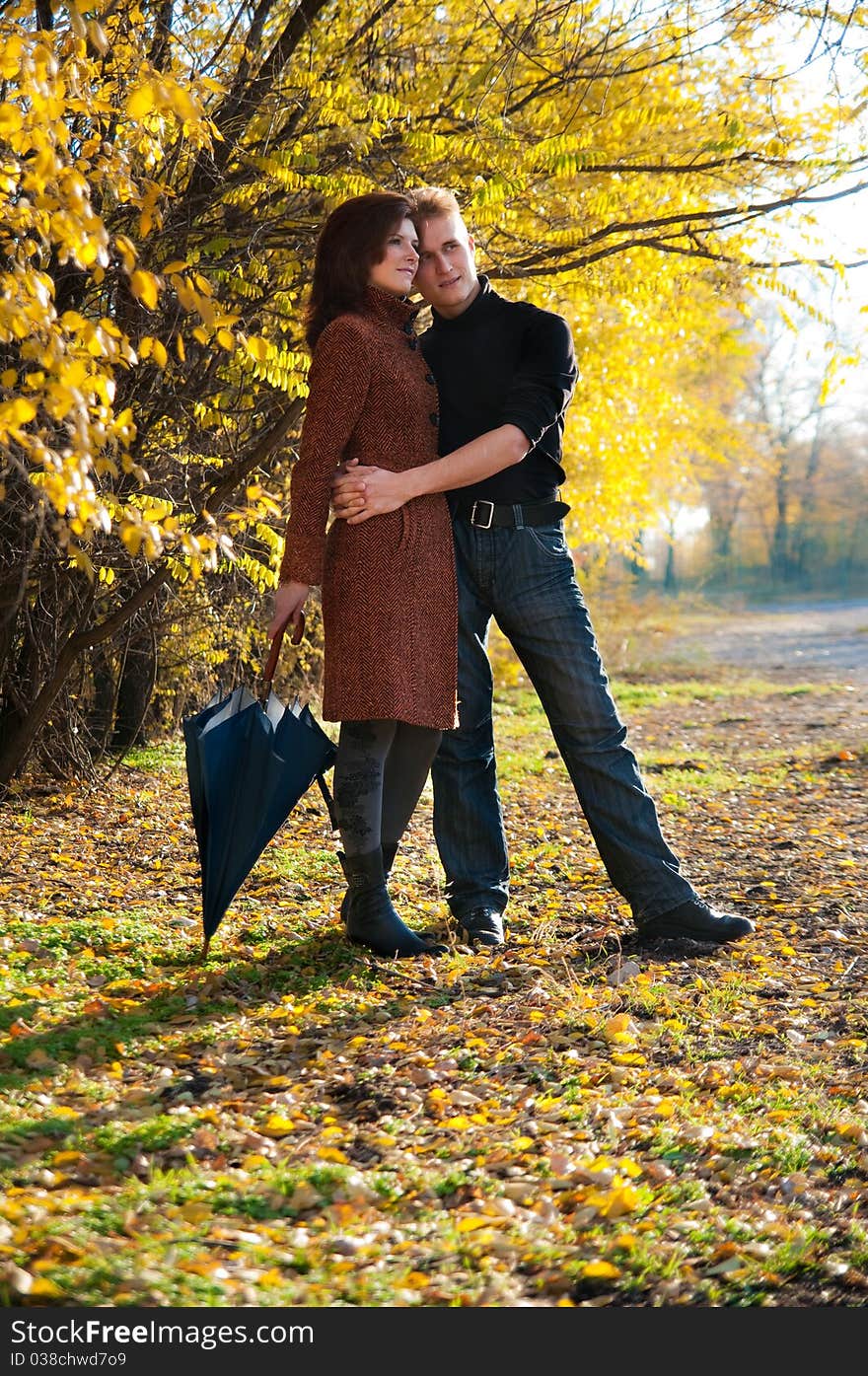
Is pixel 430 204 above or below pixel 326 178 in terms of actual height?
below

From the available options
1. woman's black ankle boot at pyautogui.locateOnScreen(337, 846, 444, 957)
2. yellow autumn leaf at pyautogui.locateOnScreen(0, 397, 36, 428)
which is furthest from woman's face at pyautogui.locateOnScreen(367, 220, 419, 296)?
woman's black ankle boot at pyautogui.locateOnScreen(337, 846, 444, 957)

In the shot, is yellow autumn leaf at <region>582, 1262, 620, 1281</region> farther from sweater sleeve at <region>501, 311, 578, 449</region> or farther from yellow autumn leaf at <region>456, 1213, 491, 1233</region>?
sweater sleeve at <region>501, 311, 578, 449</region>

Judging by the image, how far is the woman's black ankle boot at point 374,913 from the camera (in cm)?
383

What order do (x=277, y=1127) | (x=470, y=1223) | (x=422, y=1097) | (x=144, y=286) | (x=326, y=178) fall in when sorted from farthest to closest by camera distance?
(x=326, y=178), (x=422, y=1097), (x=277, y=1127), (x=144, y=286), (x=470, y=1223)

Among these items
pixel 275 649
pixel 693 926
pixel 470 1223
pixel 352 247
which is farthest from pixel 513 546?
pixel 470 1223

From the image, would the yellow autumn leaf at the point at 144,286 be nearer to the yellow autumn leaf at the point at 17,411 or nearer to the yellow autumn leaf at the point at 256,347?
the yellow autumn leaf at the point at 17,411

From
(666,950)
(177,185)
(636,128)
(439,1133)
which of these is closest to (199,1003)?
(439,1133)

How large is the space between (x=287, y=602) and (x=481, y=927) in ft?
4.16

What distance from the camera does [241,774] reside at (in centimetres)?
362

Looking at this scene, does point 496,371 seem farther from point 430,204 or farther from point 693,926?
point 693,926

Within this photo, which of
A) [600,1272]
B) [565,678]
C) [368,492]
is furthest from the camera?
[565,678]

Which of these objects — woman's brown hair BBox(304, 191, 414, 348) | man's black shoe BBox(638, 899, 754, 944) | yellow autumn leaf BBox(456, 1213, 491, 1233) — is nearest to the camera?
yellow autumn leaf BBox(456, 1213, 491, 1233)

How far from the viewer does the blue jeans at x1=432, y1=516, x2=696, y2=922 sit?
396cm

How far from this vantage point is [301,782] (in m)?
3.70
